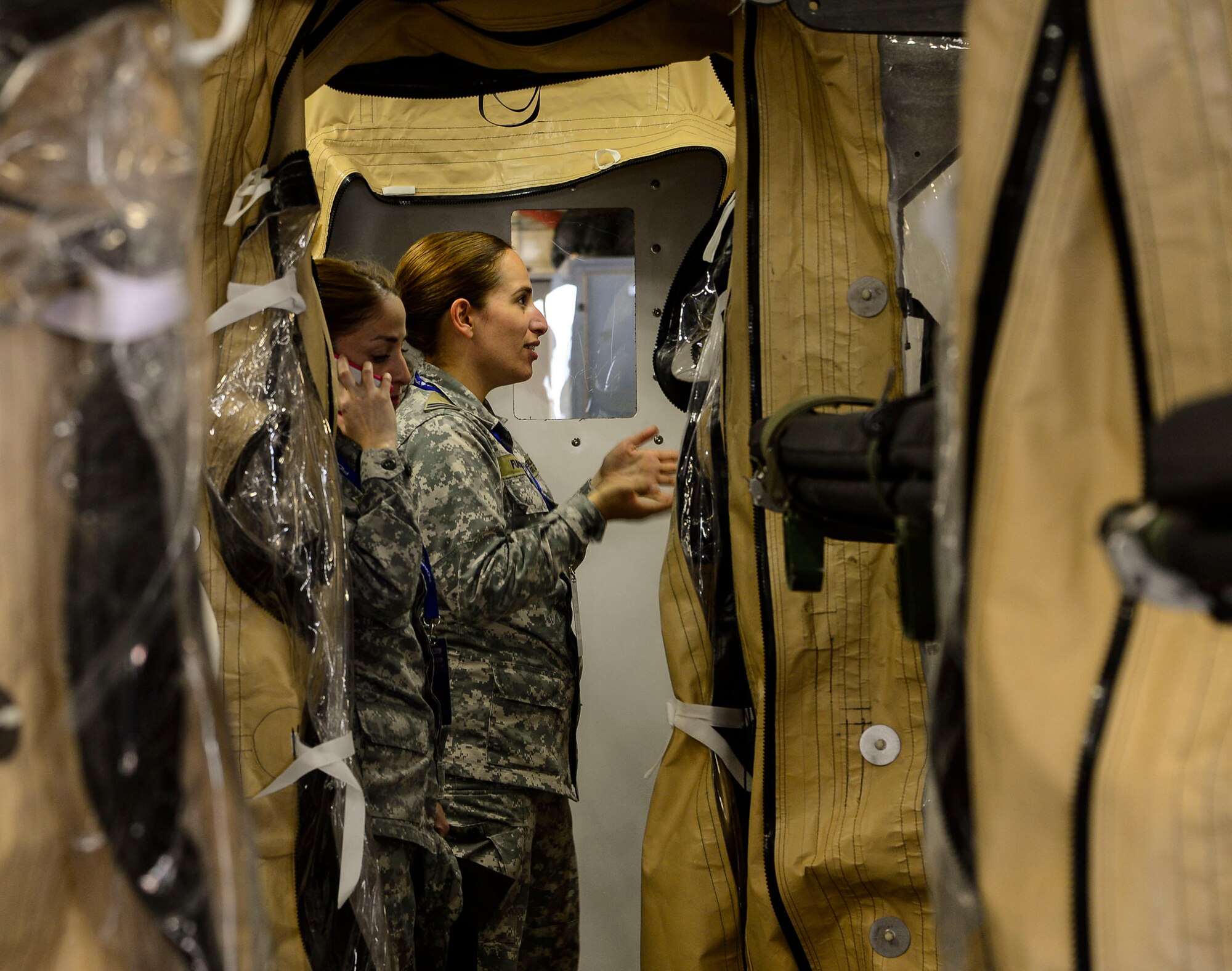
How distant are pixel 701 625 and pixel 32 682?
0.96m

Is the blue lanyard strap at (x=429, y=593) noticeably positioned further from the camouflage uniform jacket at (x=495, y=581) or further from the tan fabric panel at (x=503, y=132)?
the tan fabric panel at (x=503, y=132)

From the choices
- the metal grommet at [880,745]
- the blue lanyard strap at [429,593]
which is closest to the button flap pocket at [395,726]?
the blue lanyard strap at [429,593]

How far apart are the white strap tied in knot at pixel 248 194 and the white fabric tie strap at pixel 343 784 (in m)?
0.52

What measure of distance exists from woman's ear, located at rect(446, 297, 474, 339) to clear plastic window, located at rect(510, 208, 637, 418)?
0.41 m

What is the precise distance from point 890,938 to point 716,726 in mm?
303

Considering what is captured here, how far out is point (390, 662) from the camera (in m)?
1.58

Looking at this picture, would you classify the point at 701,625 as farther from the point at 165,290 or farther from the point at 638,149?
the point at 638,149

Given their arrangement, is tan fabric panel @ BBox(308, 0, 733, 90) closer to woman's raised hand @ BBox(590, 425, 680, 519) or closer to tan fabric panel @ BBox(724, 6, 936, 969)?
tan fabric panel @ BBox(724, 6, 936, 969)

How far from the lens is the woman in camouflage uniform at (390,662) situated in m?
1.51

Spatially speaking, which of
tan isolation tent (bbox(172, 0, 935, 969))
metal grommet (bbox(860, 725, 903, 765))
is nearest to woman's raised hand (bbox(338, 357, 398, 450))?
tan isolation tent (bbox(172, 0, 935, 969))

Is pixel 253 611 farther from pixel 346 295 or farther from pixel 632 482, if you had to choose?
pixel 632 482

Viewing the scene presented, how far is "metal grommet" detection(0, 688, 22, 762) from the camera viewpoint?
1.63ft

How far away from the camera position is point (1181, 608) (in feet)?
1.51

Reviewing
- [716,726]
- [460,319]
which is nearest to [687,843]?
[716,726]
